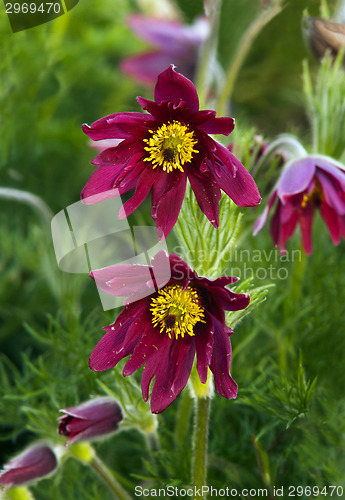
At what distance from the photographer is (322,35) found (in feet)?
1.59

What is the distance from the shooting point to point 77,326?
50 centimetres

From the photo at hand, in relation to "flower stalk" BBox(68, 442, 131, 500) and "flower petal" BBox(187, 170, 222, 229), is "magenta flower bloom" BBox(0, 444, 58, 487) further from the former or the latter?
"flower petal" BBox(187, 170, 222, 229)

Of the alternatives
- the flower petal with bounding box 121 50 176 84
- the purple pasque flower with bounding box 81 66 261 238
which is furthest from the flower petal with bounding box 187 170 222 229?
the flower petal with bounding box 121 50 176 84

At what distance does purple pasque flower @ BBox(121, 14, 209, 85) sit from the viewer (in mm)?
791

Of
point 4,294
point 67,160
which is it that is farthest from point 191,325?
point 67,160

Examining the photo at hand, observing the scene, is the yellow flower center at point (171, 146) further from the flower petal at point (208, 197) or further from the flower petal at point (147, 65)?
the flower petal at point (147, 65)

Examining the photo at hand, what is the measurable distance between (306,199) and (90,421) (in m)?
0.24

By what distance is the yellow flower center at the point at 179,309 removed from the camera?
0.33 m

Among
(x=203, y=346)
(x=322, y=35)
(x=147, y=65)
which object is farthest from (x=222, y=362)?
(x=147, y=65)

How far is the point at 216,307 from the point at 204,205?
0.19 ft

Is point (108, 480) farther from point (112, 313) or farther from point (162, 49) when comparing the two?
point (162, 49)

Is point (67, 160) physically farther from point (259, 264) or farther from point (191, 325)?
point (191, 325)

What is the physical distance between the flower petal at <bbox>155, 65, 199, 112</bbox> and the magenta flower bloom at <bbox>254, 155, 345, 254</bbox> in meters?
0.12

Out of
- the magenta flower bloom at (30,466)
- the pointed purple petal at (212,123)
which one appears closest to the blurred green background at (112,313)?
the magenta flower bloom at (30,466)
